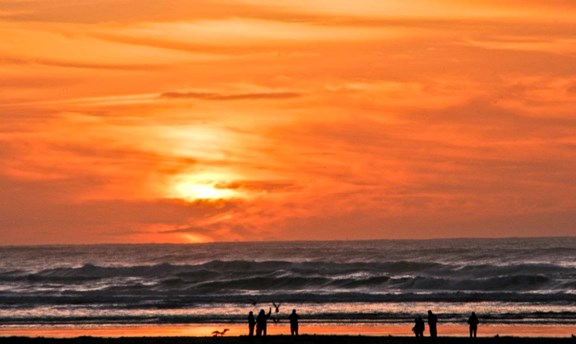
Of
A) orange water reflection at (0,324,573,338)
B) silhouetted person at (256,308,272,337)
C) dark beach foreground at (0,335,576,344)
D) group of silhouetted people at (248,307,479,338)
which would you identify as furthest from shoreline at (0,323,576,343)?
silhouetted person at (256,308,272,337)

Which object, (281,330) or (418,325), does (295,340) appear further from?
(281,330)

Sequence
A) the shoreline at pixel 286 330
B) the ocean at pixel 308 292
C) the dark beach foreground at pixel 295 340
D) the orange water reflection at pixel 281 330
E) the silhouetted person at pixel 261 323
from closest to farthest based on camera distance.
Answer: the dark beach foreground at pixel 295 340 → the silhouetted person at pixel 261 323 → the shoreline at pixel 286 330 → the orange water reflection at pixel 281 330 → the ocean at pixel 308 292

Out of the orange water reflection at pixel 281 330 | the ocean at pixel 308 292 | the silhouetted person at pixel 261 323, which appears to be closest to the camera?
the silhouetted person at pixel 261 323

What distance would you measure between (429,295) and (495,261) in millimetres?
38963

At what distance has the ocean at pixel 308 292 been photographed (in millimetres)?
54688

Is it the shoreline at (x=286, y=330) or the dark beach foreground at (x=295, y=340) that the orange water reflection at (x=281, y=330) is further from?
the dark beach foreground at (x=295, y=340)

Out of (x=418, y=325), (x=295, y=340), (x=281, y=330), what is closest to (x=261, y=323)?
(x=295, y=340)

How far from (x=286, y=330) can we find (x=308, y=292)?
29995 mm

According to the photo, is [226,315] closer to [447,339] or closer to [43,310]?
[43,310]

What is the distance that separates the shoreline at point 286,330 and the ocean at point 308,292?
1572 millimetres

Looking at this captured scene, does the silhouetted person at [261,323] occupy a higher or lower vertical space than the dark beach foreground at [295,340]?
higher

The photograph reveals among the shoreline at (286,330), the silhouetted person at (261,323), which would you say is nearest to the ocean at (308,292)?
the shoreline at (286,330)

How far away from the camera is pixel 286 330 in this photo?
154ft

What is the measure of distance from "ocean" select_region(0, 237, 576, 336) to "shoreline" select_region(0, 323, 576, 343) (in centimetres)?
157
